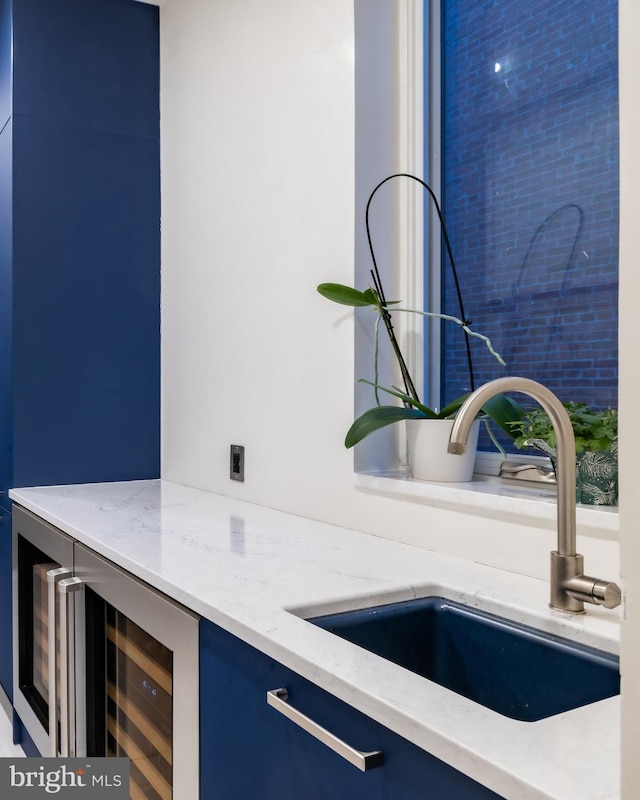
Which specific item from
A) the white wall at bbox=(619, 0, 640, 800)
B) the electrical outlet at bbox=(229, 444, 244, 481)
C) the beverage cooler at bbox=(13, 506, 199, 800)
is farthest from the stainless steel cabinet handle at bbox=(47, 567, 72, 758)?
the white wall at bbox=(619, 0, 640, 800)

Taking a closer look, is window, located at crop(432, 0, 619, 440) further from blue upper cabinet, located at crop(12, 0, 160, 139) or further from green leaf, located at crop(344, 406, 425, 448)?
blue upper cabinet, located at crop(12, 0, 160, 139)

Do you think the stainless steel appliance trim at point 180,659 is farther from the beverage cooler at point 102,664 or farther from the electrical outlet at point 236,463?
the electrical outlet at point 236,463

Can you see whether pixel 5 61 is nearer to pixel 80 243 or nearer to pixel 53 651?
pixel 80 243

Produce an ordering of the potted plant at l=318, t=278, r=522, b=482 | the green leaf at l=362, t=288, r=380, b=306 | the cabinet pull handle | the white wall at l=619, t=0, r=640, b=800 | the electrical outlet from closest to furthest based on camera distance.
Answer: the white wall at l=619, t=0, r=640, b=800
the cabinet pull handle
the potted plant at l=318, t=278, r=522, b=482
the green leaf at l=362, t=288, r=380, b=306
the electrical outlet

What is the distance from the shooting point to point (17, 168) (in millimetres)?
2369

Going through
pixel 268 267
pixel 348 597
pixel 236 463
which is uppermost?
pixel 268 267

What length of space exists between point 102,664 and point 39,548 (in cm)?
49

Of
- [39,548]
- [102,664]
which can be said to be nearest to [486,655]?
[102,664]

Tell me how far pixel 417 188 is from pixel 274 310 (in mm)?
487

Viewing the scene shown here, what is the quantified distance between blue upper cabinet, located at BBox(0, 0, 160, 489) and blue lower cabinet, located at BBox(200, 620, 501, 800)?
1.48 metres

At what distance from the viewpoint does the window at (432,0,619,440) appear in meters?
1.42

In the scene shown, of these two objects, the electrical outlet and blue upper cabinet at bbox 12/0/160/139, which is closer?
the electrical outlet

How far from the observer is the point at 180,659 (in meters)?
1.23

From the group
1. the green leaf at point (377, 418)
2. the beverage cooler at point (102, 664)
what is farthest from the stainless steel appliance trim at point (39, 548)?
the green leaf at point (377, 418)
